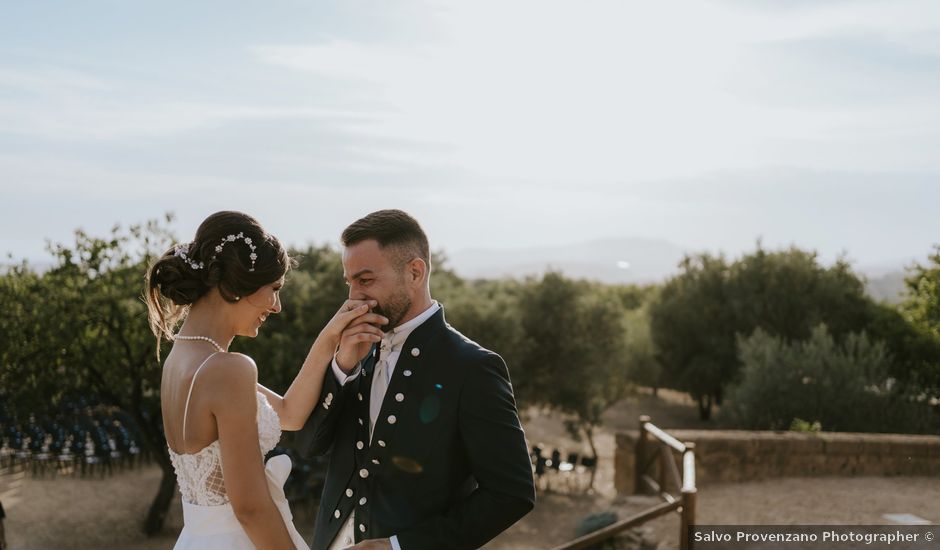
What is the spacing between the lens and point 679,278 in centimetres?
2762

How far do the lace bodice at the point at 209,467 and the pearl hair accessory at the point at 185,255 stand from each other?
0.57 metres

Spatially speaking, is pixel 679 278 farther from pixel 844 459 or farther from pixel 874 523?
pixel 874 523

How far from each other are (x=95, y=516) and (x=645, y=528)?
11818mm

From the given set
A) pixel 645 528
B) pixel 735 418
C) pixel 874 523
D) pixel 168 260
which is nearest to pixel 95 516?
pixel 645 528

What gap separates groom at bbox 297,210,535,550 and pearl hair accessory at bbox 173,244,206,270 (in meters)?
0.49

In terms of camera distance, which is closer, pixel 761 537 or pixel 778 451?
pixel 761 537

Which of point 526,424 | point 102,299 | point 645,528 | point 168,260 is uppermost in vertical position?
point 168,260

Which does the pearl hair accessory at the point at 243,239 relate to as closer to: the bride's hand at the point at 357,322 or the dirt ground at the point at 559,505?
the bride's hand at the point at 357,322

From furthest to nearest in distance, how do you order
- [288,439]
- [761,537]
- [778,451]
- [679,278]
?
[679,278] < [288,439] < [778,451] < [761,537]

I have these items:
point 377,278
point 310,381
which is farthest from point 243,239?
point 310,381

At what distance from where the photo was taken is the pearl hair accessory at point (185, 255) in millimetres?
2654

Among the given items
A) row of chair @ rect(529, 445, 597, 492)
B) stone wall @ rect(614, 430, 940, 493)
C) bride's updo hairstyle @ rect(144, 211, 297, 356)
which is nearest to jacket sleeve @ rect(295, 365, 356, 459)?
bride's updo hairstyle @ rect(144, 211, 297, 356)

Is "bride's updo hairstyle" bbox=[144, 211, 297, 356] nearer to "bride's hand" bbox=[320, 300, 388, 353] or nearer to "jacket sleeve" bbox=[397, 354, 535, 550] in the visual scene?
"bride's hand" bbox=[320, 300, 388, 353]

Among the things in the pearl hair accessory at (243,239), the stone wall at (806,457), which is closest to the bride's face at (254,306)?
the pearl hair accessory at (243,239)
